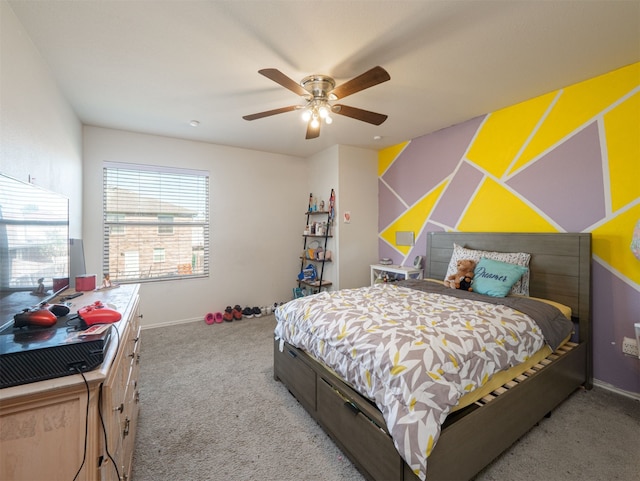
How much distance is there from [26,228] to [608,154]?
3790mm

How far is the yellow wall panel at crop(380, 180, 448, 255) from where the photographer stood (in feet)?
11.7

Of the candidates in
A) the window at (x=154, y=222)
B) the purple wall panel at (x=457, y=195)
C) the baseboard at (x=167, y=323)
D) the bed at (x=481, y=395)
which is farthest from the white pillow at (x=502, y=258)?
the baseboard at (x=167, y=323)

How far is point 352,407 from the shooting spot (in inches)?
59.3

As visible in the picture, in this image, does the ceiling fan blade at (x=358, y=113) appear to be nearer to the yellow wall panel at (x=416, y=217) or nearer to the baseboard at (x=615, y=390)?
the yellow wall panel at (x=416, y=217)

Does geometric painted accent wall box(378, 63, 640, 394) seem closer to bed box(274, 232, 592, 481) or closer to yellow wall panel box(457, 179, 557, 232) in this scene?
yellow wall panel box(457, 179, 557, 232)

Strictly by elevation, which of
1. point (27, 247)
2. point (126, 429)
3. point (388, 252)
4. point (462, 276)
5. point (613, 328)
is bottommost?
point (126, 429)

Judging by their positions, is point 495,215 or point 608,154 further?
point 495,215

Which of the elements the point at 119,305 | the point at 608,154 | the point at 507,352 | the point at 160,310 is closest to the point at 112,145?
the point at 160,310

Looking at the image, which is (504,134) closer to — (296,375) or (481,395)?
(481,395)

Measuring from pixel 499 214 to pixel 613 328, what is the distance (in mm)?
1285

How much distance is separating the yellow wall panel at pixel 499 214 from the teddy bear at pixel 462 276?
1.81 feet

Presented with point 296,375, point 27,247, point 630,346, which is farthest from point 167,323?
point 630,346

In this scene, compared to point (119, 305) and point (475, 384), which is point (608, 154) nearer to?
point (475, 384)

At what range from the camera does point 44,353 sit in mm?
874
